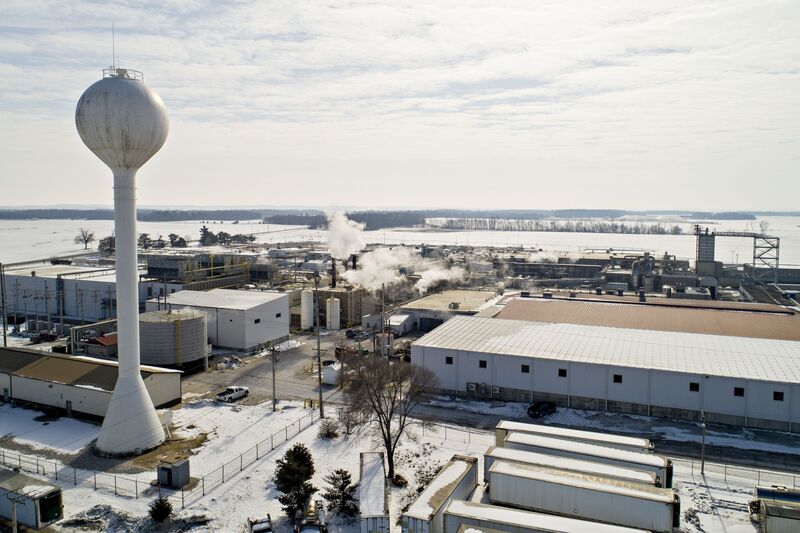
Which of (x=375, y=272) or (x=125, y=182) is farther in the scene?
(x=375, y=272)

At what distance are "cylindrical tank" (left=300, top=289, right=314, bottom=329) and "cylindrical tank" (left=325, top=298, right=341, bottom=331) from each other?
1.65 metres

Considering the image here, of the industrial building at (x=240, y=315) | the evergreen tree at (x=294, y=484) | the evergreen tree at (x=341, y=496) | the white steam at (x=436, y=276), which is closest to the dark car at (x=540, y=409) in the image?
the evergreen tree at (x=341, y=496)

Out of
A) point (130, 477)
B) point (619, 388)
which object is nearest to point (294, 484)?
point (130, 477)

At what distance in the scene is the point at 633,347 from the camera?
34938 mm

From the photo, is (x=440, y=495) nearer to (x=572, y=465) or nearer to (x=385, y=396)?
(x=572, y=465)

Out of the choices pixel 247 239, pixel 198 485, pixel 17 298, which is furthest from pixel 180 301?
pixel 247 239

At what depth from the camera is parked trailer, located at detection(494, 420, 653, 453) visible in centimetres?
2344

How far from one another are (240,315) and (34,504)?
26509mm

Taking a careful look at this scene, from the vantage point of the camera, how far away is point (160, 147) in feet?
89.2

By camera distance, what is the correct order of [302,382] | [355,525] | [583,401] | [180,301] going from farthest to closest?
1. [180,301]
2. [302,382]
3. [583,401]
4. [355,525]

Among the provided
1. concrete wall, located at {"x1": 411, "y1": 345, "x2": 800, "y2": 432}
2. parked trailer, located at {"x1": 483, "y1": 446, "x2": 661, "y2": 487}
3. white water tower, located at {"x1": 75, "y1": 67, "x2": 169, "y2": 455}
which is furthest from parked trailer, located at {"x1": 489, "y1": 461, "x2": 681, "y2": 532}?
white water tower, located at {"x1": 75, "y1": 67, "x2": 169, "y2": 455}

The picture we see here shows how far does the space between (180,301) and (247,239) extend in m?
129

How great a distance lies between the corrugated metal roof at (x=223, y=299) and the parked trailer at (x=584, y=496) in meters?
30.7

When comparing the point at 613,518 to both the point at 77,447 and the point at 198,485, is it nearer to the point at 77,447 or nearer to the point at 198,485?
the point at 198,485
